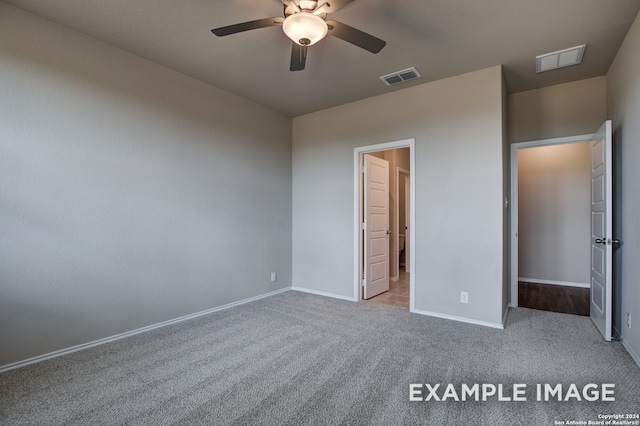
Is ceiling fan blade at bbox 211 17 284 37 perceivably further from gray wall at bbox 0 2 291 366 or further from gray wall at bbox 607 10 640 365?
gray wall at bbox 607 10 640 365

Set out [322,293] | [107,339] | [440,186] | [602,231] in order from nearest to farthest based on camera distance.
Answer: [107,339]
[602,231]
[440,186]
[322,293]

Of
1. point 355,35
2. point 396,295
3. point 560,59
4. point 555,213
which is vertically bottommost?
point 396,295

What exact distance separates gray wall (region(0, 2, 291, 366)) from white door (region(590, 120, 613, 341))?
13.0ft

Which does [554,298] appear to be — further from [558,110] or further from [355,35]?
[355,35]

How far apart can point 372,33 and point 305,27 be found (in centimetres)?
101

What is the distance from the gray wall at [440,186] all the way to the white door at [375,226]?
0.80 ft

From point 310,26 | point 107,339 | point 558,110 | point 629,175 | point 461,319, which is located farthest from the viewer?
point 558,110

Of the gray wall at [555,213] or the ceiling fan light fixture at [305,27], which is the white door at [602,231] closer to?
the gray wall at [555,213]

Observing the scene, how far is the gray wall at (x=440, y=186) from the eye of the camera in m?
3.30

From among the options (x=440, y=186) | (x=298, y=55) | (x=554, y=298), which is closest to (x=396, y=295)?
(x=440, y=186)

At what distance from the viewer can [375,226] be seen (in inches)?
184

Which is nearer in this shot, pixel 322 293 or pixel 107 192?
pixel 107 192

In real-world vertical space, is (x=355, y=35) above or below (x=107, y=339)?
above

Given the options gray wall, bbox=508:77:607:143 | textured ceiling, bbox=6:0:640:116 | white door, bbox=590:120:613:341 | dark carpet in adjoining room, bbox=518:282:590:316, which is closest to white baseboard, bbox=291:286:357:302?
dark carpet in adjoining room, bbox=518:282:590:316
